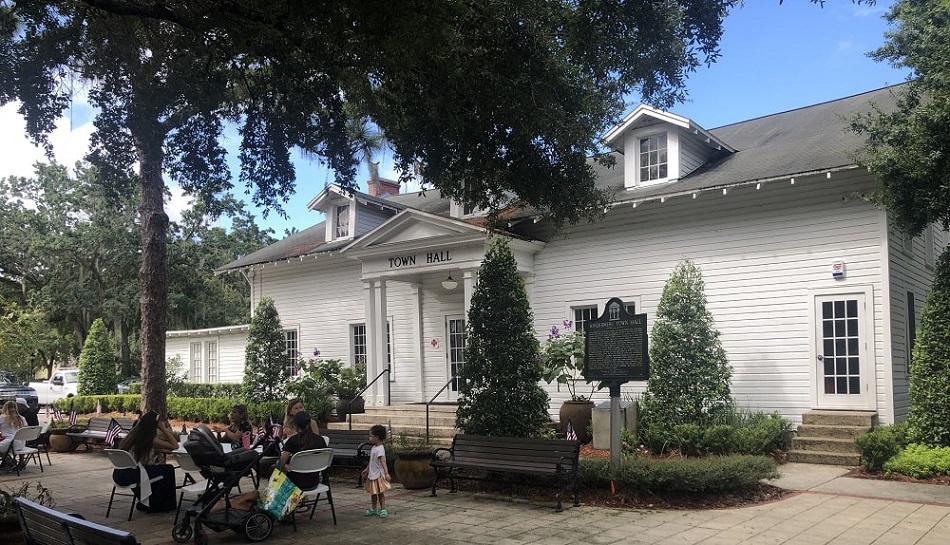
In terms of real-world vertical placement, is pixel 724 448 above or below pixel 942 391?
below

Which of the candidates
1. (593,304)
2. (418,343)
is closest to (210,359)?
(418,343)

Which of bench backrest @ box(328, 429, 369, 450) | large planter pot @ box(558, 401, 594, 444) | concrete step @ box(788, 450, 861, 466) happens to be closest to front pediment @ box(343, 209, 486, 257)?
large planter pot @ box(558, 401, 594, 444)

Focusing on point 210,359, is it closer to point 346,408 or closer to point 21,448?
point 346,408

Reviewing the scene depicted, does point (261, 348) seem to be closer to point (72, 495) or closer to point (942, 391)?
point (72, 495)

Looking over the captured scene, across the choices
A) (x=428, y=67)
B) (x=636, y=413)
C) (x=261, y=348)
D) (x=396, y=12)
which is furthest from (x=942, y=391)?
(x=261, y=348)

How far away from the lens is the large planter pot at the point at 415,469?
1048 centimetres

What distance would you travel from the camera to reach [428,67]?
8.33 metres

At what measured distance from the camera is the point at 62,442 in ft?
53.8

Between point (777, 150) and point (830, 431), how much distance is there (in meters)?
5.89

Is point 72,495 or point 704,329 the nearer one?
point 72,495

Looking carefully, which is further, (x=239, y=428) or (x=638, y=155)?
(x=638, y=155)

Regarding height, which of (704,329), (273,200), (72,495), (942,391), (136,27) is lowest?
(72,495)

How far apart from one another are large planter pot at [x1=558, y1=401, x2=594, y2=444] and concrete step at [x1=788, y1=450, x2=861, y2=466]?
11.8ft

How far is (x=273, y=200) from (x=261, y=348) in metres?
10.0
